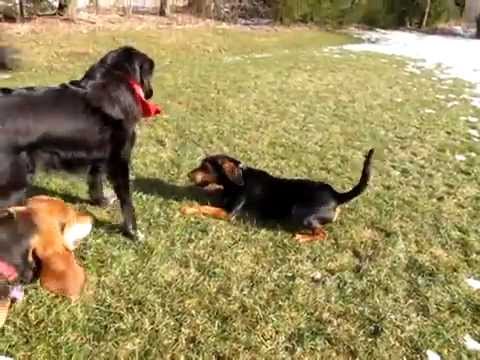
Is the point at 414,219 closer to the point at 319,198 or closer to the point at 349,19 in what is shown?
the point at 319,198

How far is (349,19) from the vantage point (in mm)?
20672

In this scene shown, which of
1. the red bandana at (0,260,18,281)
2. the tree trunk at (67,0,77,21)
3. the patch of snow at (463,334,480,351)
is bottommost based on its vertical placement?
the patch of snow at (463,334,480,351)

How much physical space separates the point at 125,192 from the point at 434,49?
14.5m

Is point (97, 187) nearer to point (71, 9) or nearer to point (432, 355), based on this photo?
point (432, 355)

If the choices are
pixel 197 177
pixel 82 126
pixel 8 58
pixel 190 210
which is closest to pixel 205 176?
pixel 197 177

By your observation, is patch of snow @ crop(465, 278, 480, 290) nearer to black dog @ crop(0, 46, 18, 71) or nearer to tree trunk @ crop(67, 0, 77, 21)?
black dog @ crop(0, 46, 18, 71)

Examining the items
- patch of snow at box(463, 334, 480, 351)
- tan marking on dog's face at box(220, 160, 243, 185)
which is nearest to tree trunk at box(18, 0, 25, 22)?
tan marking on dog's face at box(220, 160, 243, 185)

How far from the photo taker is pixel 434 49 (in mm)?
16391

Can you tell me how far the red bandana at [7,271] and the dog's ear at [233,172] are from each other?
2.01 meters

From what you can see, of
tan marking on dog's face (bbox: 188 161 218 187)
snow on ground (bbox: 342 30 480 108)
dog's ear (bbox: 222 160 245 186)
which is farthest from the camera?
snow on ground (bbox: 342 30 480 108)

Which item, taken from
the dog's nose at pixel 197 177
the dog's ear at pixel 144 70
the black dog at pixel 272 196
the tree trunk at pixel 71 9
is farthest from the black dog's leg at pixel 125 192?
the tree trunk at pixel 71 9

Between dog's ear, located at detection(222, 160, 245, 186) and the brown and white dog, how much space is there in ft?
5.04

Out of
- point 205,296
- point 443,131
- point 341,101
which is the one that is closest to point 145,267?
point 205,296

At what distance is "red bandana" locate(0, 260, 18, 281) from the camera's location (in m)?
2.83
